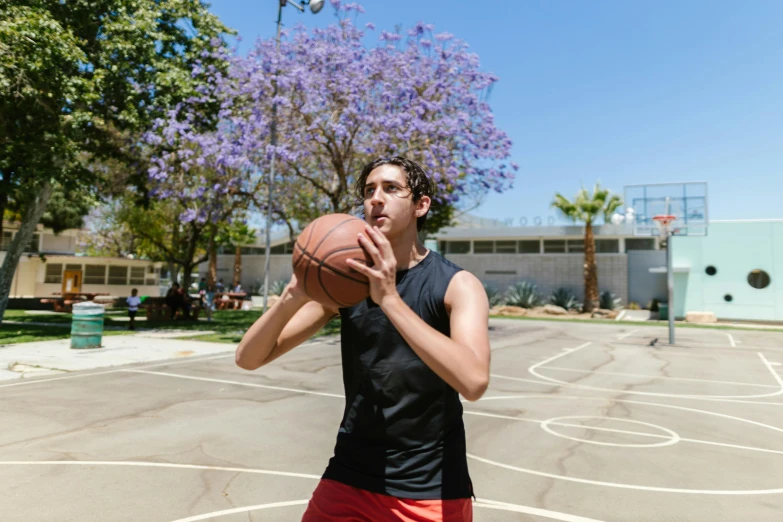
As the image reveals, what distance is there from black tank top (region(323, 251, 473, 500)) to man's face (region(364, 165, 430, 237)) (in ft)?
0.71

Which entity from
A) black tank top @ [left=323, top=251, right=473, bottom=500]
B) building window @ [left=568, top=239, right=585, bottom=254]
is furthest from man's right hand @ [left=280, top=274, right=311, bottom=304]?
building window @ [left=568, top=239, right=585, bottom=254]

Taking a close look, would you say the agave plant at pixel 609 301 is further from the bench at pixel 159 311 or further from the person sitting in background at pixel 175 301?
the person sitting in background at pixel 175 301

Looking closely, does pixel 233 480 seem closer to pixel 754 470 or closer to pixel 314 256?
pixel 314 256

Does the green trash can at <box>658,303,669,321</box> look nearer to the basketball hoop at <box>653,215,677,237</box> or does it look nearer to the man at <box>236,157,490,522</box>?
the basketball hoop at <box>653,215,677,237</box>

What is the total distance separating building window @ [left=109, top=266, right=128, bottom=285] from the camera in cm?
3965

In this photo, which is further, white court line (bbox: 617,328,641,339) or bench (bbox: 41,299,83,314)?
bench (bbox: 41,299,83,314)

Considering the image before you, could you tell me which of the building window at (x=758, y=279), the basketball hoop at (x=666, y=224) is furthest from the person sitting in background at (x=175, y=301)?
the building window at (x=758, y=279)

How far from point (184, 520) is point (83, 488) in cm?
125

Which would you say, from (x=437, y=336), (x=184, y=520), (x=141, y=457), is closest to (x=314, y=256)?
(x=437, y=336)

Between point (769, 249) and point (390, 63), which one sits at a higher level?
point (390, 63)

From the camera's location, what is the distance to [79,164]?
1648cm

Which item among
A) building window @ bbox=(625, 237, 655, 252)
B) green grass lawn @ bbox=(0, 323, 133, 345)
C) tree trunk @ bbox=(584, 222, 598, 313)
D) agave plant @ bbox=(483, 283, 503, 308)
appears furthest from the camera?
agave plant @ bbox=(483, 283, 503, 308)

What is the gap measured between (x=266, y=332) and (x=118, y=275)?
4269cm

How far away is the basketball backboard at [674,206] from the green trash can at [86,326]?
2382cm
